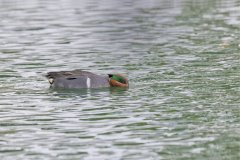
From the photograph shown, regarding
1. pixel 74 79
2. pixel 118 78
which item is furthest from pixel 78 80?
pixel 118 78

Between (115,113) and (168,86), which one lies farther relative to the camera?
(168,86)

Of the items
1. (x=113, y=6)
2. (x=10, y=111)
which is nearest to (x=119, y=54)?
(x=10, y=111)

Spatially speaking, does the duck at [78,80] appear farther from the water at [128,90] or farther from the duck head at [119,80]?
the water at [128,90]

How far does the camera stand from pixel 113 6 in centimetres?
3931

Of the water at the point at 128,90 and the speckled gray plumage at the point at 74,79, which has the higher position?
the speckled gray plumage at the point at 74,79

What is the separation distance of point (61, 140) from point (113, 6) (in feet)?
85.1

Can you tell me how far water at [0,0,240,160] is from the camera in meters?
13.4

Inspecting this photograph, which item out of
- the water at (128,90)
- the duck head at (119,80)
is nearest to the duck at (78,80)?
the duck head at (119,80)

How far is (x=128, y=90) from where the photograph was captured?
18828 millimetres

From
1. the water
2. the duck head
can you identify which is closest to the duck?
the duck head

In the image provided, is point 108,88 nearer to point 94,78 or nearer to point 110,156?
point 94,78

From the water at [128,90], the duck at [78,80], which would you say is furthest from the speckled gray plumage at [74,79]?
the water at [128,90]

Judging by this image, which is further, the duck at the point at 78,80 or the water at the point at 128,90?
the duck at the point at 78,80

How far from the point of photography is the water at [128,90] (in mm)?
13375
